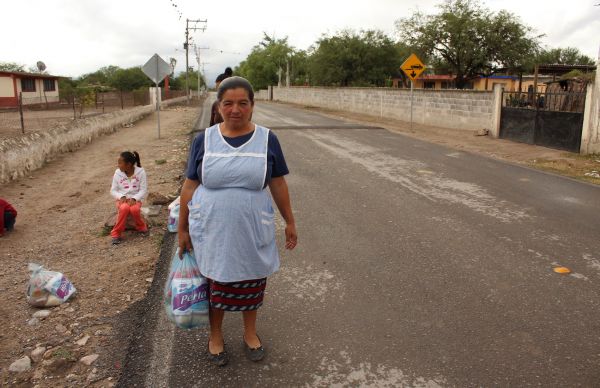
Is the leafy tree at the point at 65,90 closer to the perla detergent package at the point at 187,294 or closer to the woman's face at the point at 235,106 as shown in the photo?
the perla detergent package at the point at 187,294

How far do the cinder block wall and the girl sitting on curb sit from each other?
1490 cm

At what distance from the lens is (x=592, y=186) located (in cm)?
902

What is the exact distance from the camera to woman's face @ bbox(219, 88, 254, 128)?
9.33ft

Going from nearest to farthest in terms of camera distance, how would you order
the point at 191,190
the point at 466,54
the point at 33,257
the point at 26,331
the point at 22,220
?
the point at 191,190, the point at 26,331, the point at 33,257, the point at 22,220, the point at 466,54

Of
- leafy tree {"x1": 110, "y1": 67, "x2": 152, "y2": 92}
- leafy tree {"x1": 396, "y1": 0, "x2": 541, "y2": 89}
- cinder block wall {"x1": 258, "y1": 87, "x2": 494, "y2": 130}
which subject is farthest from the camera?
leafy tree {"x1": 110, "y1": 67, "x2": 152, "y2": 92}

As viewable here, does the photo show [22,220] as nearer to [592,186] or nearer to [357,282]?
[357,282]

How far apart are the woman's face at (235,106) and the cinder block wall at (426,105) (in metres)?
16.5

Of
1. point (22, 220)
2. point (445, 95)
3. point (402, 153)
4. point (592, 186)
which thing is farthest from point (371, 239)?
point (445, 95)

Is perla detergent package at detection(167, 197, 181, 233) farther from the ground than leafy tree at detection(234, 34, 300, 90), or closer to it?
closer to it

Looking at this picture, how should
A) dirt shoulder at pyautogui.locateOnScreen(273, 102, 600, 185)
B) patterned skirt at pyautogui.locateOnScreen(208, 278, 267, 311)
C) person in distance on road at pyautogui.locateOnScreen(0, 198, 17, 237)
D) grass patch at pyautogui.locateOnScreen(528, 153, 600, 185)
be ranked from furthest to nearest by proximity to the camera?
dirt shoulder at pyautogui.locateOnScreen(273, 102, 600, 185) < grass patch at pyautogui.locateOnScreen(528, 153, 600, 185) < person in distance on road at pyautogui.locateOnScreen(0, 198, 17, 237) < patterned skirt at pyautogui.locateOnScreen(208, 278, 267, 311)

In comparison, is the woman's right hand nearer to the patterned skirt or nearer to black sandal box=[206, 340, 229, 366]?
the patterned skirt

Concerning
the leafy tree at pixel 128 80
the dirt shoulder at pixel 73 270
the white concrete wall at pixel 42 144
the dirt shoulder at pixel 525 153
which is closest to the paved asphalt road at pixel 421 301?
the dirt shoulder at pixel 73 270

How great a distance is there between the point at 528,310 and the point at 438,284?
77 centimetres

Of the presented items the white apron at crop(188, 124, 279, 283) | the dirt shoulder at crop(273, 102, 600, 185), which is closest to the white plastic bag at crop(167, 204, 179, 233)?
the white apron at crop(188, 124, 279, 283)
